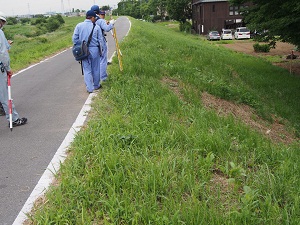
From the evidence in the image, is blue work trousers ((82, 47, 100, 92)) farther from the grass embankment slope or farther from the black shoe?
the black shoe

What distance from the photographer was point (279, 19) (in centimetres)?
1214

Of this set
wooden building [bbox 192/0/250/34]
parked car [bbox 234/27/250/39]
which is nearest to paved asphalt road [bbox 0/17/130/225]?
parked car [bbox 234/27/250/39]

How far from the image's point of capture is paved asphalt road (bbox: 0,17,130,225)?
3.46 metres

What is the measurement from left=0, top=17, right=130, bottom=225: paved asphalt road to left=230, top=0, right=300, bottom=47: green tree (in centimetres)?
786

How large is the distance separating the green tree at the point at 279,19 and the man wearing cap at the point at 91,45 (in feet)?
24.1

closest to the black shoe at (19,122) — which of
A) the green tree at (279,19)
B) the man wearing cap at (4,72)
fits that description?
the man wearing cap at (4,72)

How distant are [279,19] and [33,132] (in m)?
10.7

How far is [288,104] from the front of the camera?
1055cm

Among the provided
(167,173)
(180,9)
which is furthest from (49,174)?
(180,9)

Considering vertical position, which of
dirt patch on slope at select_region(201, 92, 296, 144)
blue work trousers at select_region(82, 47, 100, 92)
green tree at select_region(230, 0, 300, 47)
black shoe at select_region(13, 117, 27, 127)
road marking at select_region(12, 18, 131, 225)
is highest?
green tree at select_region(230, 0, 300, 47)

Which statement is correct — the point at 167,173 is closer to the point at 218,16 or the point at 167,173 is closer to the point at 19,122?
the point at 19,122

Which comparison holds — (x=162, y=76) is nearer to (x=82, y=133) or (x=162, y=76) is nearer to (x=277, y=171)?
(x=82, y=133)

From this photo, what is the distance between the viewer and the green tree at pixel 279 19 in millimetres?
11372

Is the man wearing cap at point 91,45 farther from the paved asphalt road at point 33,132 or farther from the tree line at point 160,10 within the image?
the tree line at point 160,10
